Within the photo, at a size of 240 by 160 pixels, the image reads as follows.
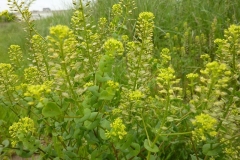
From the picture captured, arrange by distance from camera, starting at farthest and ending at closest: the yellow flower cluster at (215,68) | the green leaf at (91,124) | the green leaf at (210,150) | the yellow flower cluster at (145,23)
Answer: the yellow flower cluster at (145,23) < the green leaf at (210,150) < the green leaf at (91,124) < the yellow flower cluster at (215,68)

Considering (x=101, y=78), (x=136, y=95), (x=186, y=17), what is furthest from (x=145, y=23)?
(x=186, y=17)

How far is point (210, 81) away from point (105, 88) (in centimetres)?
54

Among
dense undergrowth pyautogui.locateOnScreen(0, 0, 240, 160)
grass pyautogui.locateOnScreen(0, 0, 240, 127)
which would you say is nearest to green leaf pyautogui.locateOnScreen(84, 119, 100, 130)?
dense undergrowth pyautogui.locateOnScreen(0, 0, 240, 160)

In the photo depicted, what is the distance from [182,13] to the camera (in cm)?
538

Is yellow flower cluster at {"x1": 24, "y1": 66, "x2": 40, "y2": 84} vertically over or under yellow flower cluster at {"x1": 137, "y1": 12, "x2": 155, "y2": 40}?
under

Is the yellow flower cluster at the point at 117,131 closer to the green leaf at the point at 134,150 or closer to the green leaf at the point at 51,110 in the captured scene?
the green leaf at the point at 134,150

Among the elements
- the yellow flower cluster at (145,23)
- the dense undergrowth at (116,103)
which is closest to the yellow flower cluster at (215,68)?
the dense undergrowth at (116,103)

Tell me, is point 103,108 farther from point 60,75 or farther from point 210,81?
point 210,81

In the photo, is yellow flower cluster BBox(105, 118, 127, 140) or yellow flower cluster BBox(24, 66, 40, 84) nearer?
yellow flower cluster BBox(105, 118, 127, 140)

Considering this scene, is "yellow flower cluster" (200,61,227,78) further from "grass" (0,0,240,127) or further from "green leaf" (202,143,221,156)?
"grass" (0,0,240,127)

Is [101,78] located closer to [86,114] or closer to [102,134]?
[86,114]

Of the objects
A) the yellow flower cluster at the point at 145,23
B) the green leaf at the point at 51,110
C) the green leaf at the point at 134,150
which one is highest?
the yellow flower cluster at the point at 145,23

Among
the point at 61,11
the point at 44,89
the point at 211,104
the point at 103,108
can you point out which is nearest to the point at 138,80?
the point at 103,108

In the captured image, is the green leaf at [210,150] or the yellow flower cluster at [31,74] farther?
the yellow flower cluster at [31,74]
